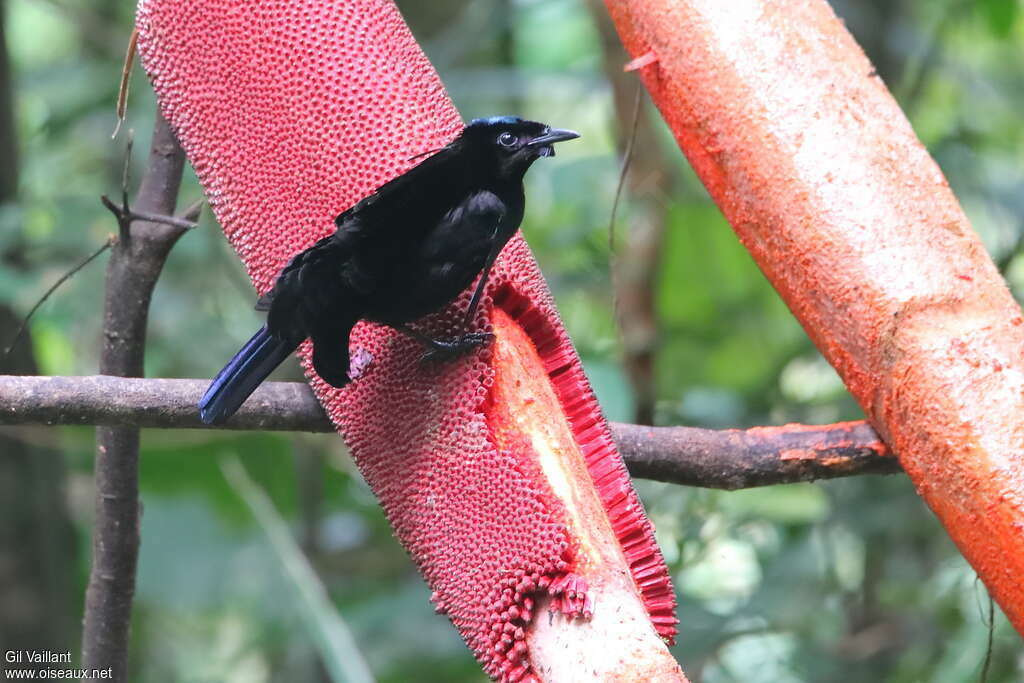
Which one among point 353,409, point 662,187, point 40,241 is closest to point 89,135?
point 40,241

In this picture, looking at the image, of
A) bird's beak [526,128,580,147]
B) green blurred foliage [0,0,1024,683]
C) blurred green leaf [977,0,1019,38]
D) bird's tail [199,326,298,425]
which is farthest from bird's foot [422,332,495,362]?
blurred green leaf [977,0,1019,38]

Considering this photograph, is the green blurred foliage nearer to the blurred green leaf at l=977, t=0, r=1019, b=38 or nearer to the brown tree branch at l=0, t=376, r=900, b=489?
the blurred green leaf at l=977, t=0, r=1019, b=38

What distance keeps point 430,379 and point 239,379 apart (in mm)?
223

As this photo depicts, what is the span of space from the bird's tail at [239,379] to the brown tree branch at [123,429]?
297 mm

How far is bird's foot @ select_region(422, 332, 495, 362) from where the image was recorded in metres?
1.35

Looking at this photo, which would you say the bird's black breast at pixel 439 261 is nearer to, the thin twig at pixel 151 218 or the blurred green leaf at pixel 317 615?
the thin twig at pixel 151 218

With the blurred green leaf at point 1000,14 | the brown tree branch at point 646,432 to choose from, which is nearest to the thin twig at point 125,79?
the brown tree branch at point 646,432

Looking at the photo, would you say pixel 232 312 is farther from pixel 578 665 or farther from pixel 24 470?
pixel 578 665

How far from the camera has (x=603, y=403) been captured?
7.01 feet

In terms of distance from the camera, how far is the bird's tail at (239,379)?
133cm

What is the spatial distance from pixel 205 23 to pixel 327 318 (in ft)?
1.71

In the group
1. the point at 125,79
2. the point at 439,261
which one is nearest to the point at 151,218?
the point at 125,79

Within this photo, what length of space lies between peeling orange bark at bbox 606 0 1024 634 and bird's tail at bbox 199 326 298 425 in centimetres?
63

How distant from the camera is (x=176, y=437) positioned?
2.78 metres
